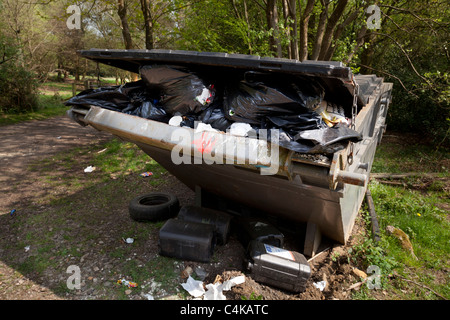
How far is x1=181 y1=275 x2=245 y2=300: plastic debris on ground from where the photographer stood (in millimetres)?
2289

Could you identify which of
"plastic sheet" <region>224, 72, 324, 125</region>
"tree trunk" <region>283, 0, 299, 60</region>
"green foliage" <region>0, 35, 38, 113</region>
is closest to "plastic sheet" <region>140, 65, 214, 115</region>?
"plastic sheet" <region>224, 72, 324, 125</region>

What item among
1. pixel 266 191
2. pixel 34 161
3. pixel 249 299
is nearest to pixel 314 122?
pixel 266 191

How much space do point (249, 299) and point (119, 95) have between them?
6.81ft

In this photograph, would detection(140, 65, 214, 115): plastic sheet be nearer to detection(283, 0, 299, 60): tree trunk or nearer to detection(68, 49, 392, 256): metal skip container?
detection(68, 49, 392, 256): metal skip container

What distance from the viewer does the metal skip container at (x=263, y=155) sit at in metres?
1.67

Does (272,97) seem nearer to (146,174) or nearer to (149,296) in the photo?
(149,296)

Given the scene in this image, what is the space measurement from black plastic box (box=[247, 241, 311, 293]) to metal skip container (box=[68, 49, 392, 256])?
1.44ft

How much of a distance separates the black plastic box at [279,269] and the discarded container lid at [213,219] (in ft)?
1.75

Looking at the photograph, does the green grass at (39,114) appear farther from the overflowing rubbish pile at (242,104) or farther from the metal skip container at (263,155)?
the metal skip container at (263,155)

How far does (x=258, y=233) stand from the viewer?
2.81 meters

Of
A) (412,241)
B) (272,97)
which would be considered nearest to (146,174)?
(272,97)

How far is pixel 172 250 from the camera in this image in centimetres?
274

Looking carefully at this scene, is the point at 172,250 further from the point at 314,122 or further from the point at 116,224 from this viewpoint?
the point at 314,122

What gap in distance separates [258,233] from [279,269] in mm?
495
